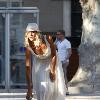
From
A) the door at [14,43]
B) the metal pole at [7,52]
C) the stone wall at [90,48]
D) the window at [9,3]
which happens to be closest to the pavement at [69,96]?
the stone wall at [90,48]

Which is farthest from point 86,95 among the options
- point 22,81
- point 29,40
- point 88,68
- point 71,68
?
point 29,40

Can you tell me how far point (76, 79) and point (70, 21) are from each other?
4637 millimetres

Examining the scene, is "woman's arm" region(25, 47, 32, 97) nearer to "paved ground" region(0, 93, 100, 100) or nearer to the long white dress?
the long white dress

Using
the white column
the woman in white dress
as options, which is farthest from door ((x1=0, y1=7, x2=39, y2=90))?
the woman in white dress

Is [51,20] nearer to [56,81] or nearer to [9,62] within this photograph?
[9,62]

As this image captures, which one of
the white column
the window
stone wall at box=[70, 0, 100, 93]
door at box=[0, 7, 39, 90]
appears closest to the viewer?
stone wall at box=[70, 0, 100, 93]

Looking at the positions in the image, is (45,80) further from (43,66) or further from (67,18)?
(67,18)

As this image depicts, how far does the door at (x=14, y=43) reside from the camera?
15.1 metres

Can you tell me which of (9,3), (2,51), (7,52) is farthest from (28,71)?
(9,3)

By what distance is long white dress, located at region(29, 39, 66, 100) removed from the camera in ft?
28.0

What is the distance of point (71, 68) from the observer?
17688 mm

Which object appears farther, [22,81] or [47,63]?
[22,81]

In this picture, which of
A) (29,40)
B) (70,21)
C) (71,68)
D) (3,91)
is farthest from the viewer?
(70,21)

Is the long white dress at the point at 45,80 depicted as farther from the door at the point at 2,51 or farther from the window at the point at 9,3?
the window at the point at 9,3
